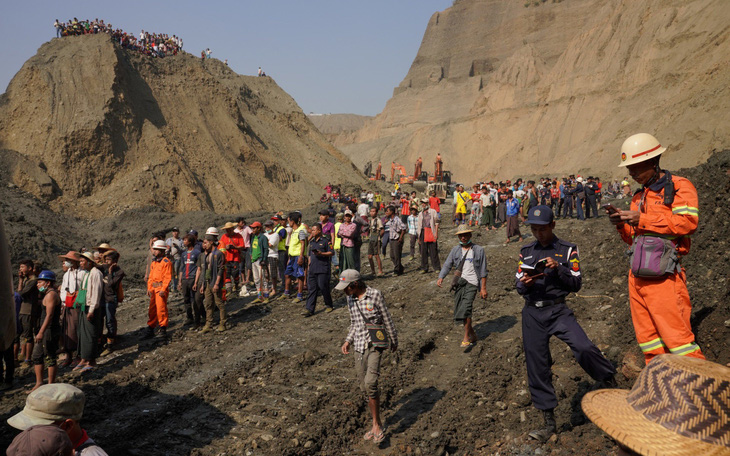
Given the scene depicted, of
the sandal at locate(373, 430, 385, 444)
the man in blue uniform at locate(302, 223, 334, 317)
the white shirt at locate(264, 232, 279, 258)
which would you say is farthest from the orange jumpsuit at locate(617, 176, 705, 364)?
the white shirt at locate(264, 232, 279, 258)

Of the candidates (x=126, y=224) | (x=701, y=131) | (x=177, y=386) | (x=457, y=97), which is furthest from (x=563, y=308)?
(x=457, y=97)

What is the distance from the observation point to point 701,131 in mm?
32438

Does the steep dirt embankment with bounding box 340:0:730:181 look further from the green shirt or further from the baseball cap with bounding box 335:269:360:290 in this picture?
the baseball cap with bounding box 335:269:360:290

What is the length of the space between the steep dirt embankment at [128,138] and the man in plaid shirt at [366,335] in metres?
25.6

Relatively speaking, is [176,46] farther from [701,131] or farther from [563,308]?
[563,308]

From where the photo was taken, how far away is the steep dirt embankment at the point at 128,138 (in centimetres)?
2933

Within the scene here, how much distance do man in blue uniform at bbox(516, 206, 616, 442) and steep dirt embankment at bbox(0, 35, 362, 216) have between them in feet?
89.2

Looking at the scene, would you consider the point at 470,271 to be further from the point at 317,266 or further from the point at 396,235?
the point at 396,235

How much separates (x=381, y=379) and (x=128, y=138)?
1184 inches

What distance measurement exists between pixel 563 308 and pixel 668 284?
93 centimetres

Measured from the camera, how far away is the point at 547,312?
4621 millimetres

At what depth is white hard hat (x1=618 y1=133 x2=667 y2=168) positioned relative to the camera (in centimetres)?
406

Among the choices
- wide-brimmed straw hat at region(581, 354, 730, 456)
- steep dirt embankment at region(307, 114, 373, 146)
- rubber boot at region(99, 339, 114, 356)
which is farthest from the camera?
steep dirt embankment at region(307, 114, 373, 146)

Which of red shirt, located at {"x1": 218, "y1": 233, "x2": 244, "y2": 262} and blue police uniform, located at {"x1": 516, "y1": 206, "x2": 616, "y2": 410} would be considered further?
red shirt, located at {"x1": 218, "y1": 233, "x2": 244, "y2": 262}
